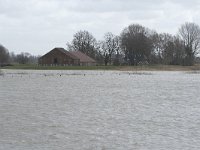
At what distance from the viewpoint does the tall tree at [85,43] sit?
466 feet

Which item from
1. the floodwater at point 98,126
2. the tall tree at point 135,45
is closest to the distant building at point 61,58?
the tall tree at point 135,45

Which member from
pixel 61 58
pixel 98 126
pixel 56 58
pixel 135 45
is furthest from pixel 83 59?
pixel 98 126

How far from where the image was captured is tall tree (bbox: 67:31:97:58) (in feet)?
466

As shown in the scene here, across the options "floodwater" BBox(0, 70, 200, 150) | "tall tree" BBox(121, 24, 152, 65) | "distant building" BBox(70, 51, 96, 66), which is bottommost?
"floodwater" BBox(0, 70, 200, 150)

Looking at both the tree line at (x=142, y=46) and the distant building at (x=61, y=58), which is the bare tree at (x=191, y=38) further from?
the distant building at (x=61, y=58)

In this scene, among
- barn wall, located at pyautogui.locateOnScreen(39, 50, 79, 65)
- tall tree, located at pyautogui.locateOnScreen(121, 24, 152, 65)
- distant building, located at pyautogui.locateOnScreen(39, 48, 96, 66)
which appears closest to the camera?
tall tree, located at pyautogui.locateOnScreen(121, 24, 152, 65)

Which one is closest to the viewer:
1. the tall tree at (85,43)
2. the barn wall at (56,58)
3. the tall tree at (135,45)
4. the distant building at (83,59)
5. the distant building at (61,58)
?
the tall tree at (135,45)

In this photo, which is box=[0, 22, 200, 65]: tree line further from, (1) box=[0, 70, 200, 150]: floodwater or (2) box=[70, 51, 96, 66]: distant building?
(1) box=[0, 70, 200, 150]: floodwater

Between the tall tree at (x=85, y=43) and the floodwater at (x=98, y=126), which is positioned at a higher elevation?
the tall tree at (x=85, y=43)

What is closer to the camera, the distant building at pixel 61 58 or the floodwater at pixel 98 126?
the floodwater at pixel 98 126

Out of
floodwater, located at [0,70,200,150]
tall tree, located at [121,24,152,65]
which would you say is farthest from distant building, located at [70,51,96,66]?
floodwater, located at [0,70,200,150]

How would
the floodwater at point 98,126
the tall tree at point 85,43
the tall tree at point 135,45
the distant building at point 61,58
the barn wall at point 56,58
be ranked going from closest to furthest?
1. the floodwater at point 98,126
2. the tall tree at point 135,45
3. the distant building at point 61,58
4. the barn wall at point 56,58
5. the tall tree at point 85,43

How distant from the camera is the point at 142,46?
124750 mm

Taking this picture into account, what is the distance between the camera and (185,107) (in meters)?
26.7
